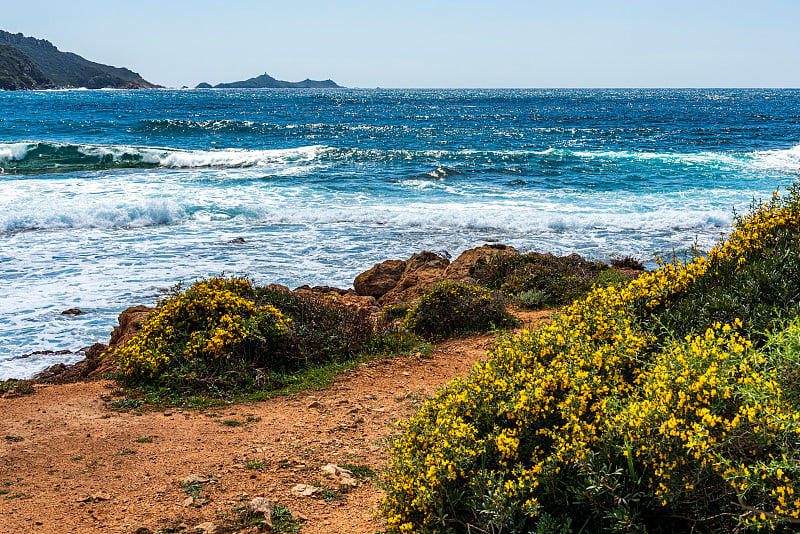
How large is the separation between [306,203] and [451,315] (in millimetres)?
12290

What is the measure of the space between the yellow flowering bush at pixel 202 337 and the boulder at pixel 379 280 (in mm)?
3404

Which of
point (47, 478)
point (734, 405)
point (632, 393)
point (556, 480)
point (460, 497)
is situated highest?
point (734, 405)

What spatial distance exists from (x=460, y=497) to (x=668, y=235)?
580 inches

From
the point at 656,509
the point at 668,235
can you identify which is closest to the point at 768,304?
the point at 656,509

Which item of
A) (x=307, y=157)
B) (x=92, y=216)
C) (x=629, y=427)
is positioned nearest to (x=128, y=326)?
(x=629, y=427)

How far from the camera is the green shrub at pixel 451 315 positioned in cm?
849

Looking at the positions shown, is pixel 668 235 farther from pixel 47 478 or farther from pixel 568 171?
pixel 47 478

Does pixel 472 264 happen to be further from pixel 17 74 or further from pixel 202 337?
pixel 17 74

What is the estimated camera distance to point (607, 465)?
305cm

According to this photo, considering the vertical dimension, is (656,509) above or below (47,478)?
above

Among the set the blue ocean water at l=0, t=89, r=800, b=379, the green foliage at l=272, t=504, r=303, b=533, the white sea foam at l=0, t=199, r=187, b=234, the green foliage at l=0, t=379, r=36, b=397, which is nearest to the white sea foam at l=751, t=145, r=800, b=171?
the blue ocean water at l=0, t=89, r=800, b=379

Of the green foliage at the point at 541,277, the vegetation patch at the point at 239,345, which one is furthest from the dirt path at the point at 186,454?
the green foliage at the point at 541,277

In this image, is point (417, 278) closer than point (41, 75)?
Yes

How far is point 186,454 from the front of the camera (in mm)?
5176
